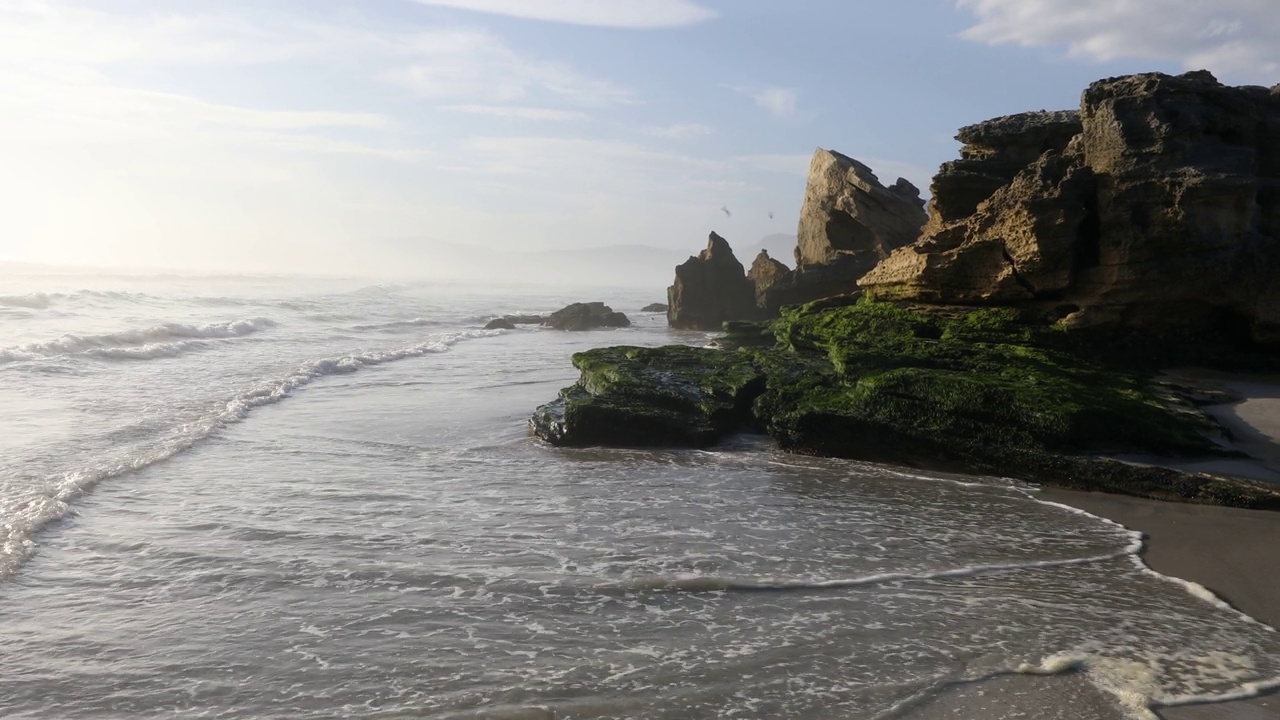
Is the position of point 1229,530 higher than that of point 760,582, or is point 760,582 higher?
point 1229,530

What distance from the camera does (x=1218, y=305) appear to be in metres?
12.0

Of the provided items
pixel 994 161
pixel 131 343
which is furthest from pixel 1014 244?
pixel 131 343

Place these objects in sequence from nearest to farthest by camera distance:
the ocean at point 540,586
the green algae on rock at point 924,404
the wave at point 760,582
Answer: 1. the ocean at point 540,586
2. the wave at point 760,582
3. the green algae on rock at point 924,404

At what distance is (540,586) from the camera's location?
21.1 ft

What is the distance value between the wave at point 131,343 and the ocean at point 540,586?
29.2 feet

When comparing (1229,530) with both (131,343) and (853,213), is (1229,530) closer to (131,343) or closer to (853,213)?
(853,213)

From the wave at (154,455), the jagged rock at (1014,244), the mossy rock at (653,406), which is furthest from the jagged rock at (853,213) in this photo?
the wave at (154,455)

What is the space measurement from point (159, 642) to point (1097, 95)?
42.5 feet

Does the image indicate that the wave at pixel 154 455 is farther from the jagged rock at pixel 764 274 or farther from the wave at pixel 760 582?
the jagged rock at pixel 764 274

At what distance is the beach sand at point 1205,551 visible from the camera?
474 centimetres

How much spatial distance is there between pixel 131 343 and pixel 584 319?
1558cm

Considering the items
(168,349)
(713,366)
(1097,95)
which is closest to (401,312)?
(168,349)

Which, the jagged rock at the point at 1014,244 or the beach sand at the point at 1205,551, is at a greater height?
the jagged rock at the point at 1014,244

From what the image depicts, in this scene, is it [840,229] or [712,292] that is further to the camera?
[712,292]
